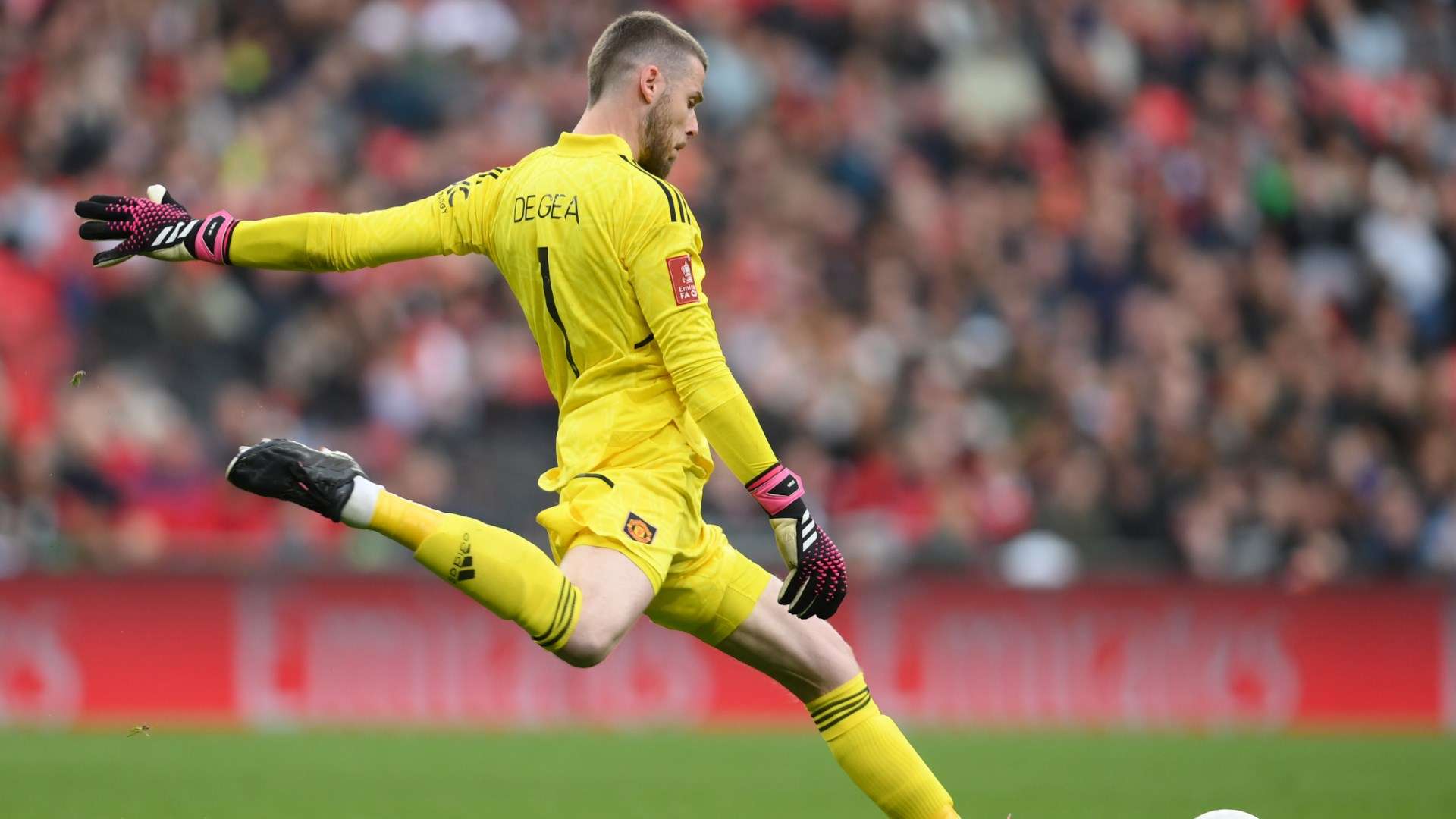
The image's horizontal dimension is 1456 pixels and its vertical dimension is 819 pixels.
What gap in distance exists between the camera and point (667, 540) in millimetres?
5879

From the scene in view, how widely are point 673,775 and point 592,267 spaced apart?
503 cm

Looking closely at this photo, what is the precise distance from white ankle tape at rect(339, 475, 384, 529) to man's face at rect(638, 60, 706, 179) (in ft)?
4.31

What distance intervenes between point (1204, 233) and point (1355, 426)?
2296 millimetres

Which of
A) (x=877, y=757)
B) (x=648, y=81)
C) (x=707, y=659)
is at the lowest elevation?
(x=877, y=757)

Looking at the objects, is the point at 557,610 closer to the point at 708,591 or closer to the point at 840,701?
the point at 708,591

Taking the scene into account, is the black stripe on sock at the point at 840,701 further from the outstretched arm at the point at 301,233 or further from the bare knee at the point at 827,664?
the outstretched arm at the point at 301,233

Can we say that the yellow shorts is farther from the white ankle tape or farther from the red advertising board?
the red advertising board

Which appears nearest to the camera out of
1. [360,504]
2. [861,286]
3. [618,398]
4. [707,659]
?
[360,504]

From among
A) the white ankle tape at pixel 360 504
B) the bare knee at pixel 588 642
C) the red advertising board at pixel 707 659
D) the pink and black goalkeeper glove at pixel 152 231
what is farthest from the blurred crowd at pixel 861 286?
the white ankle tape at pixel 360 504

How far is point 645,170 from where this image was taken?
19.4ft

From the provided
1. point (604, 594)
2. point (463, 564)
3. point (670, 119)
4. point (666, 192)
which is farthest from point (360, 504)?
point (670, 119)

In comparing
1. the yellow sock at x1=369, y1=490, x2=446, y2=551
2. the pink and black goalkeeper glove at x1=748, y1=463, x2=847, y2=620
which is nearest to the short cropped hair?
the pink and black goalkeeper glove at x1=748, y1=463, x2=847, y2=620

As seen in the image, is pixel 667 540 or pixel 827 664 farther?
pixel 827 664

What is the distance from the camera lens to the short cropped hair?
235 inches
